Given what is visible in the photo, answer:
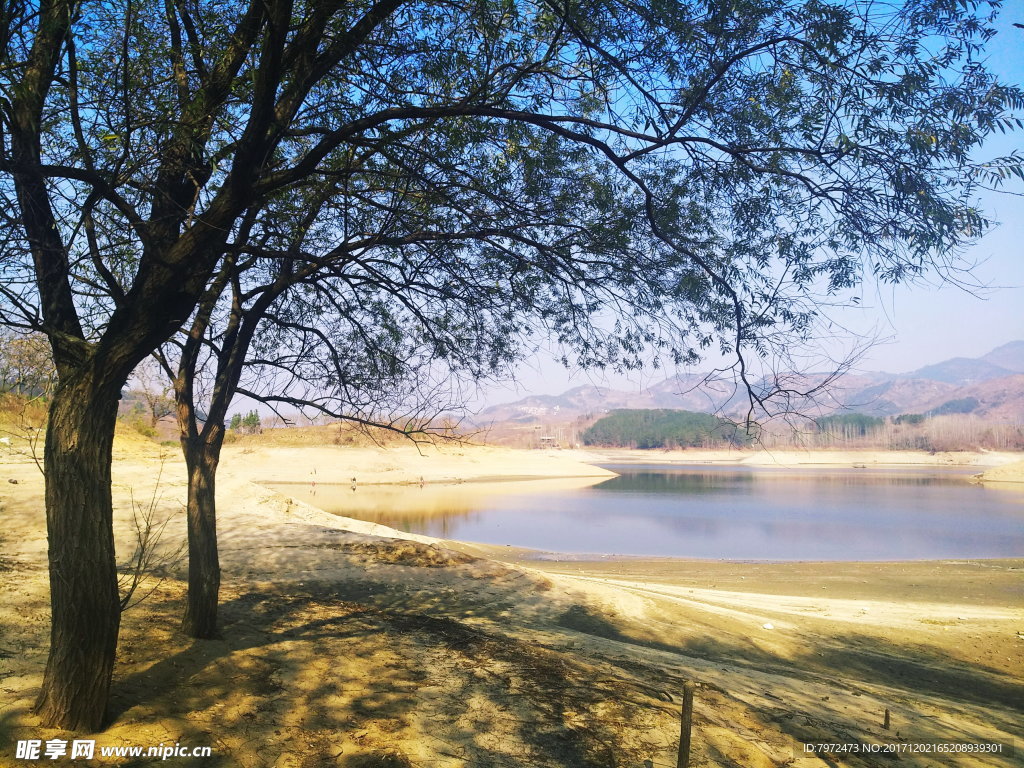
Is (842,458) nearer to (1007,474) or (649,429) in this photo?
(649,429)

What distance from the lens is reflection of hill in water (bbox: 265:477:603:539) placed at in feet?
91.8

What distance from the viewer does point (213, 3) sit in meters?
5.22

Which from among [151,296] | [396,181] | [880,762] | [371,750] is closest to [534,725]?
[371,750]

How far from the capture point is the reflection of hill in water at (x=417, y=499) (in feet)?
91.8

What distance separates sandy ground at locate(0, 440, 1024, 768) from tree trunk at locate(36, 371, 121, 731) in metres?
0.18

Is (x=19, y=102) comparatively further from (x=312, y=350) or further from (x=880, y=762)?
(x=880, y=762)

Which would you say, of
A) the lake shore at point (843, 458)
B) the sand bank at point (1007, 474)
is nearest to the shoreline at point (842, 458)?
the lake shore at point (843, 458)

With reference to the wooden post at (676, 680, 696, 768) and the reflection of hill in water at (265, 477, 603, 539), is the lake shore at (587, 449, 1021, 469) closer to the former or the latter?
the reflection of hill in water at (265, 477, 603, 539)

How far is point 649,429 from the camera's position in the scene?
124500mm

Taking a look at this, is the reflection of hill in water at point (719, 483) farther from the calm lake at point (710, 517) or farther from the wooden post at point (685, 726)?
the wooden post at point (685, 726)

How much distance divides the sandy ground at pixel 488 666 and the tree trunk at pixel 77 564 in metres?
0.18

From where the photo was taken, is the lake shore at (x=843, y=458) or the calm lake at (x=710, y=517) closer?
the calm lake at (x=710, y=517)

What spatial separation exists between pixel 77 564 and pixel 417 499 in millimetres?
35177

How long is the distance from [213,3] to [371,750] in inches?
224
